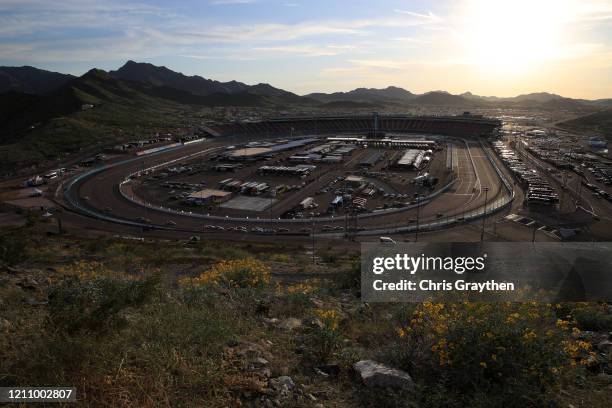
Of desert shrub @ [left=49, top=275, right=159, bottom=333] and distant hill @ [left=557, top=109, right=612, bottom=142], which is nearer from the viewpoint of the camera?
desert shrub @ [left=49, top=275, right=159, bottom=333]

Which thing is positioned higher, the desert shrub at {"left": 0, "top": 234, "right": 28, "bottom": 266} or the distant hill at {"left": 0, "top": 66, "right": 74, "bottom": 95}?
the distant hill at {"left": 0, "top": 66, "right": 74, "bottom": 95}

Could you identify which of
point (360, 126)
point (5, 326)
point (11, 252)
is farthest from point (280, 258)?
point (360, 126)

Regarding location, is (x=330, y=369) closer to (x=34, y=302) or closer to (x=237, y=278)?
(x=237, y=278)

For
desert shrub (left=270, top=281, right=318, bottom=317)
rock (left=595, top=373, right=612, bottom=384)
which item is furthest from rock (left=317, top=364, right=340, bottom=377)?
rock (left=595, top=373, right=612, bottom=384)

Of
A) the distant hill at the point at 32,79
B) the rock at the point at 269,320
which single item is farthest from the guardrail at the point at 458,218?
the distant hill at the point at 32,79

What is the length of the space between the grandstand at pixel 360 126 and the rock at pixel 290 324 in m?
64.0

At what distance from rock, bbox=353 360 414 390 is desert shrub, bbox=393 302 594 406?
259 millimetres

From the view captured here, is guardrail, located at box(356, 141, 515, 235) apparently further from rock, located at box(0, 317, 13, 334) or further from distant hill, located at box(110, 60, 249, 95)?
distant hill, located at box(110, 60, 249, 95)

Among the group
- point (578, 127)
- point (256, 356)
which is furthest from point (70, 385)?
point (578, 127)

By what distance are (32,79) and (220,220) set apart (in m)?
170

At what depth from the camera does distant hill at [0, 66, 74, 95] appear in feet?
466

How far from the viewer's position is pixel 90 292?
198 inches

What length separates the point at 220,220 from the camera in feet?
82.5

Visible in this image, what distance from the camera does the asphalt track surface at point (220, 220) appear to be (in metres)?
24.4
